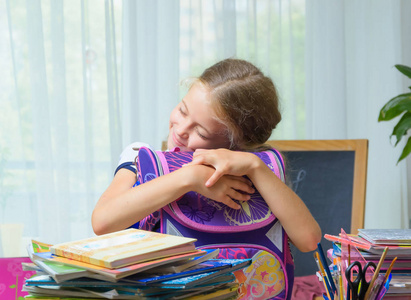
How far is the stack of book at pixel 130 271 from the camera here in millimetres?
510

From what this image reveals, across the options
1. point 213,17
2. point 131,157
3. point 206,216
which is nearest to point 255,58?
point 213,17

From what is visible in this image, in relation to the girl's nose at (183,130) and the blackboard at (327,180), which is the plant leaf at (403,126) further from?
the girl's nose at (183,130)

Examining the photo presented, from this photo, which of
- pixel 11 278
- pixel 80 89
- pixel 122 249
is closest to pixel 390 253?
pixel 122 249

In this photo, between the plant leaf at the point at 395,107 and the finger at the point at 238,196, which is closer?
the finger at the point at 238,196

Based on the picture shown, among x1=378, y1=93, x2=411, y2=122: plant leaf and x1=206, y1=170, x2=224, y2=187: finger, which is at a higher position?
x1=378, y1=93, x2=411, y2=122: plant leaf

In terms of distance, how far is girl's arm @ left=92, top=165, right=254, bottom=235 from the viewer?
0.77m

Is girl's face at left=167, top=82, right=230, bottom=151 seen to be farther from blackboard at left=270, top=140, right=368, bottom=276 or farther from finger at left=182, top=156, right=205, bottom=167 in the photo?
blackboard at left=270, top=140, right=368, bottom=276

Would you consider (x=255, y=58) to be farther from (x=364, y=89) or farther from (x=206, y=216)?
(x=206, y=216)

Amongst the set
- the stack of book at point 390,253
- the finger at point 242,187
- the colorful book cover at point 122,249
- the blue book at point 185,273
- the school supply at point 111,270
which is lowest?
the stack of book at point 390,253

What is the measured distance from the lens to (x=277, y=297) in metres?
0.80

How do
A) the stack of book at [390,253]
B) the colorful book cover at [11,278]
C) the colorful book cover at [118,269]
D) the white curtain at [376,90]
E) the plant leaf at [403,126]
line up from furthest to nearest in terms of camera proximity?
the white curtain at [376,90] < the plant leaf at [403,126] < the colorful book cover at [11,278] < the stack of book at [390,253] < the colorful book cover at [118,269]

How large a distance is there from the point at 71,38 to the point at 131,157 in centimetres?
101

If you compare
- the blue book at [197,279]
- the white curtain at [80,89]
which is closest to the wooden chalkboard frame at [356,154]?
the white curtain at [80,89]

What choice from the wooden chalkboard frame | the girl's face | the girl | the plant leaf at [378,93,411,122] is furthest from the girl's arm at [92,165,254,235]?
the plant leaf at [378,93,411,122]
